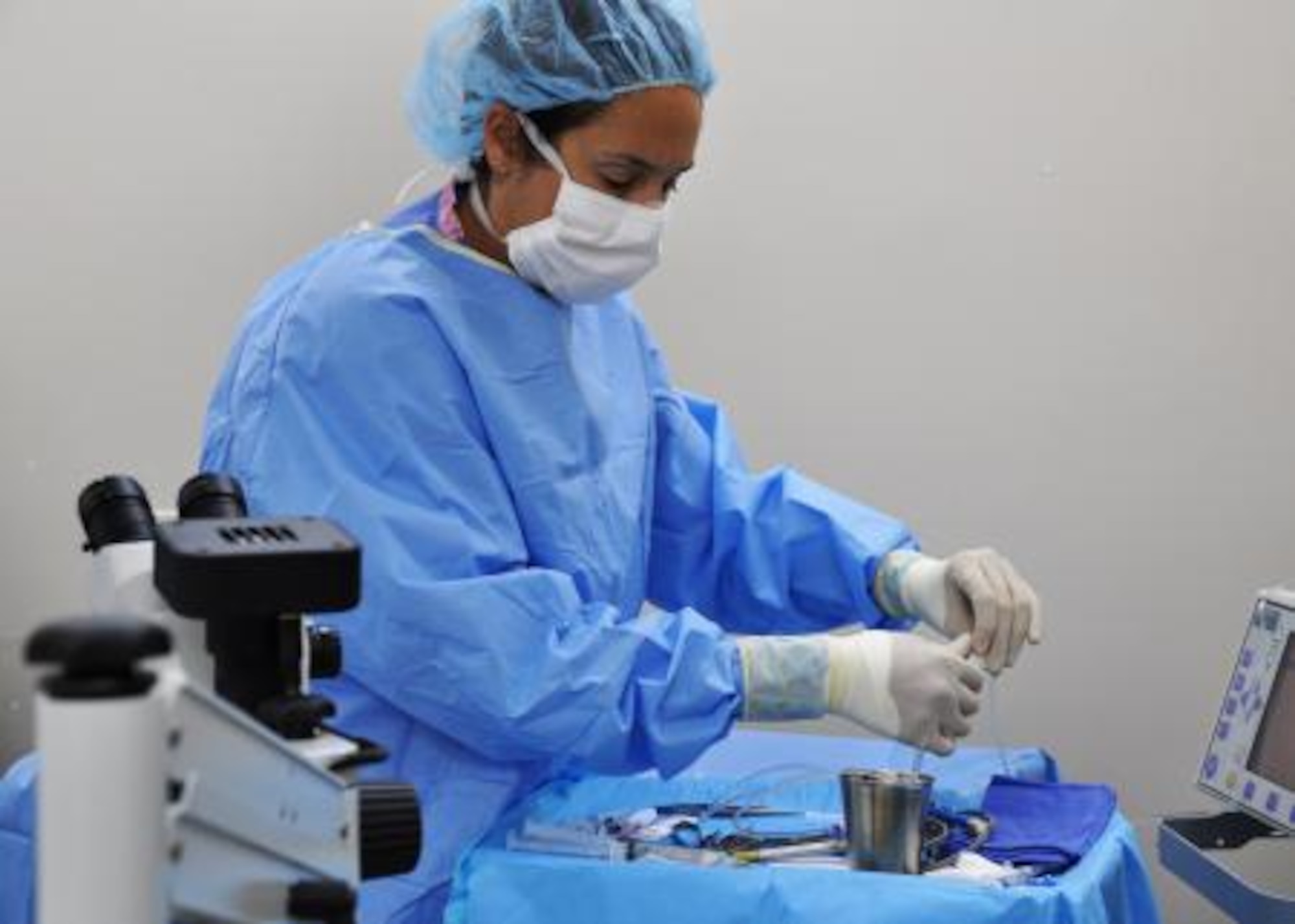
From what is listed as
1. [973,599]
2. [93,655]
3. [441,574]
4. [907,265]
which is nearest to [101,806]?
[93,655]

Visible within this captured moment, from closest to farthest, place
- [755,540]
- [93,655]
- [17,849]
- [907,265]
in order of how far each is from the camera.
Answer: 1. [93,655]
2. [17,849]
3. [755,540]
4. [907,265]

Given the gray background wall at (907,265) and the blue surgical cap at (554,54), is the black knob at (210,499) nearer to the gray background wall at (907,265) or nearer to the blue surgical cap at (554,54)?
the blue surgical cap at (554,54)

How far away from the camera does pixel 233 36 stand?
222cm

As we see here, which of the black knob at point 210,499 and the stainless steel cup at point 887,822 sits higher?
the black knob at point 210,499

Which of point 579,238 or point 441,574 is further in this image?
point 579,238

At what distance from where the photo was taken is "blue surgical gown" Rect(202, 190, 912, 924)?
130 centimetres

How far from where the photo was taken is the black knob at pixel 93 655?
0.48 meters

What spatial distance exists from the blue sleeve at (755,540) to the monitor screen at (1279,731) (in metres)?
0.40

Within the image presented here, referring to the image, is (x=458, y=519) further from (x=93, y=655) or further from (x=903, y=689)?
(x=93, y=655)

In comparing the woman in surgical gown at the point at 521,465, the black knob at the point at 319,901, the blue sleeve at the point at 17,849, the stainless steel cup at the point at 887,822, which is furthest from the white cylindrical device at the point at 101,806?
the blue sleeve at the point at 17,849

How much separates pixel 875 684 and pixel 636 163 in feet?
1.77

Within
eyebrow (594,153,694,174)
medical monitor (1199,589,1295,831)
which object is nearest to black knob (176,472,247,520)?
eyebrow (594,153,694,174)

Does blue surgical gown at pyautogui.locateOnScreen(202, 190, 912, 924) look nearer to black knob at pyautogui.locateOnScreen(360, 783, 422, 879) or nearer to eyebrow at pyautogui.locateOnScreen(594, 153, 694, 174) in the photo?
eyebrow at pyautogui.locateOnScreen(594, 153, 694, 174)

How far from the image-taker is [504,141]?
1.54 meters
